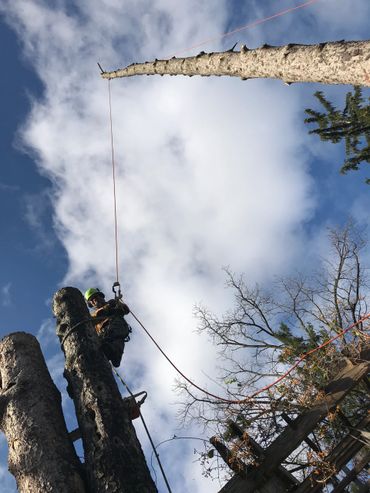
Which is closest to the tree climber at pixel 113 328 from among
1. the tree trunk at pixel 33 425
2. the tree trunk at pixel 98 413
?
the tree trunk at pixel 98 413

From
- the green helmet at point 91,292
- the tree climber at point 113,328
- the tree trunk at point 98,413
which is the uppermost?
the green helmet at point 91,292

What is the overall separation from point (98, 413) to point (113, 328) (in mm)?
1742

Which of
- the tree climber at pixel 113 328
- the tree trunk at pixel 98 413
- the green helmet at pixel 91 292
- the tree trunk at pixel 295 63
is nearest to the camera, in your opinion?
the tree trunk at pixel 295 63

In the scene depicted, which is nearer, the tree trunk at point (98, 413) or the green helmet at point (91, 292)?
the tree trunk at point (98, 413)

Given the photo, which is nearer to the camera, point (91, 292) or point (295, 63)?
point (295, 63)

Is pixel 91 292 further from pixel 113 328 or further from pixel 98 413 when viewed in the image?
pixel 98 413

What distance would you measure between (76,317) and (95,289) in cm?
192

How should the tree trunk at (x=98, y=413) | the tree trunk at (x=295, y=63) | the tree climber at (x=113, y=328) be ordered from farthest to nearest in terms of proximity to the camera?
the tree climber at (x=113, y=328) → the tree trunk at (x=98, y=413) → the tree trunk at (x=295, y=63)

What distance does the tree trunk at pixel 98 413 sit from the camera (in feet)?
11.3

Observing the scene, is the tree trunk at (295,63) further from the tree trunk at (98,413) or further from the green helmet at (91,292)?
the green helmet at (91,292)

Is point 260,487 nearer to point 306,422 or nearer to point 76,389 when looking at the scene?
point 306,422

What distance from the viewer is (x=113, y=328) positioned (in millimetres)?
5609

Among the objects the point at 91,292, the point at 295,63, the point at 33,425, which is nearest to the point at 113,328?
the point at 91,292

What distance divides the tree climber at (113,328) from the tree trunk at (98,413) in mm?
415
